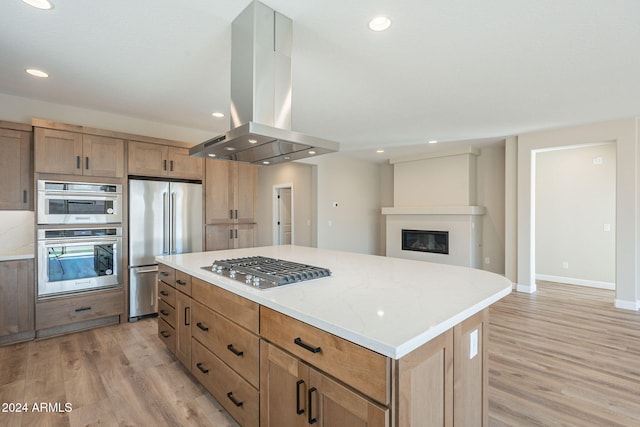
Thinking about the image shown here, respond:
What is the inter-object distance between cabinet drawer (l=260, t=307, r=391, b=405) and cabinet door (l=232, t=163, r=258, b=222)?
3.14m

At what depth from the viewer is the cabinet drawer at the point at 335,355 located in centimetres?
98

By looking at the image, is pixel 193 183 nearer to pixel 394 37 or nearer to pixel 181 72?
pixel 181 72

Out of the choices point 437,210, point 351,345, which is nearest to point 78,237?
point 351,345

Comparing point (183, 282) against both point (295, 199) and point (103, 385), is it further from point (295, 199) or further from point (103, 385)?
point (295, 199)

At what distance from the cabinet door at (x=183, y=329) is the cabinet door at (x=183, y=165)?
6.50 ft

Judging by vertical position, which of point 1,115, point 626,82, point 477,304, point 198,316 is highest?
point 626,82

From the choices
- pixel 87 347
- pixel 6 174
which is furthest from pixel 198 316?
pixel 6 174

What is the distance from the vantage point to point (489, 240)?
585 centimetres

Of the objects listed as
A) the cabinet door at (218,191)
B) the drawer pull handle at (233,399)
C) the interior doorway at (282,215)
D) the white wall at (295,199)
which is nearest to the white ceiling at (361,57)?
the cabinet door at (218,191)

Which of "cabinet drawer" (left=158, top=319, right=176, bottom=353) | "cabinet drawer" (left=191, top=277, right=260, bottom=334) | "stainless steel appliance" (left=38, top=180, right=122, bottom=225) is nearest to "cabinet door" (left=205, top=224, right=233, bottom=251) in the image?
"stainless steel appliance" (left=38, top=180, right=122, bottom=225)

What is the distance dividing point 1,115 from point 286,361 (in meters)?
4.07

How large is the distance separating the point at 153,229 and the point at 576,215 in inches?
265

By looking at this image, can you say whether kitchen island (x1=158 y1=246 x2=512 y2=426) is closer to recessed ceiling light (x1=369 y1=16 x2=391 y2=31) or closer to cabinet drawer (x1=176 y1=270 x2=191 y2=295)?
cabinet drawer (x1=176 y1=270 x2=191 y2=295)

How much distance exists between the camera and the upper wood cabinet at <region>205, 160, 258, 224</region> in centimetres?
415
